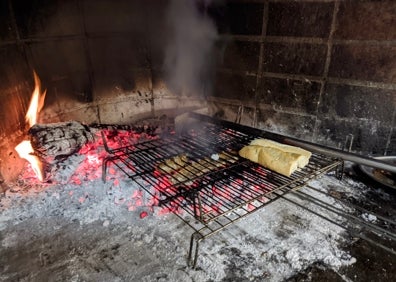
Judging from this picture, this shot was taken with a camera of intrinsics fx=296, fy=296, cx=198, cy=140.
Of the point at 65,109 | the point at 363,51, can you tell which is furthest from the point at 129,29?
the point at 363,51

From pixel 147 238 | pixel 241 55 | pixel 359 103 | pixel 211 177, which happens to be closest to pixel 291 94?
pixel 359 103

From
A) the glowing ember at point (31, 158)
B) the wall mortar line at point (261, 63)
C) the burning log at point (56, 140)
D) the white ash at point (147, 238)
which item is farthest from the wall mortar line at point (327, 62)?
the glowing ember at point (31, 158)

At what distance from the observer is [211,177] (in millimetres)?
3459

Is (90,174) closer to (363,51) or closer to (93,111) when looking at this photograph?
(93,111)

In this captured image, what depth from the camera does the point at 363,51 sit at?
4.50 metres

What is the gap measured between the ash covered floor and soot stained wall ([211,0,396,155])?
1.46 m

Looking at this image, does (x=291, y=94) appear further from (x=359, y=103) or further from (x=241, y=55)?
(x=241, y=55)

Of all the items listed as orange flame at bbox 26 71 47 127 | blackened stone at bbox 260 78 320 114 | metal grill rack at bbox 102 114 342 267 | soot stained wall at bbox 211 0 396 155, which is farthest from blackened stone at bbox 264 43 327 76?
orange flame at bbox 26 71 47 127

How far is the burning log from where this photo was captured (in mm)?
4219

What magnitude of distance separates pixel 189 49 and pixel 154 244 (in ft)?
13.7

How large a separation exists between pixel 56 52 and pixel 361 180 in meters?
5.12

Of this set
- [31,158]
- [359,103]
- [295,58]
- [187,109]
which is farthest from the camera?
[187,109]

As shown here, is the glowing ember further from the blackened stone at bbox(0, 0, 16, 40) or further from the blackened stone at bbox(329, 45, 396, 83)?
the blackened stone at bbox(329, 45, 396, 83)

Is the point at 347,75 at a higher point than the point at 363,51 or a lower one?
lower
